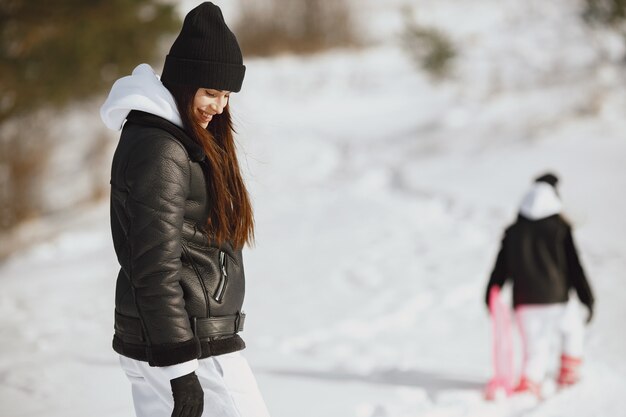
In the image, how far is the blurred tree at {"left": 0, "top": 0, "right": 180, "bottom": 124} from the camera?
13.7 metres

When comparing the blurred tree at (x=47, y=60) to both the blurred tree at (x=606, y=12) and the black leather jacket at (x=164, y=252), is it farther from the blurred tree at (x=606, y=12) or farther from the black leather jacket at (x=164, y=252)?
the black leather jacket at (x=164, y=252)

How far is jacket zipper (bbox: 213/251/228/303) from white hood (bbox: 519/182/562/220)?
3.05 metres

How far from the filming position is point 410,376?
515 centimetres

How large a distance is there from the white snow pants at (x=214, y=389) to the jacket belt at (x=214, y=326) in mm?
64

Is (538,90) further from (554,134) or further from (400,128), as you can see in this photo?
(554,134)

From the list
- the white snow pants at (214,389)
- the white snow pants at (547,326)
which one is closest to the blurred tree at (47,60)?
the white snow pants at (547,326)

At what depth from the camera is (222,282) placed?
224cm

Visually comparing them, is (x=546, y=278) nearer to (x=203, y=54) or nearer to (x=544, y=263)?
(x=544, y=263)

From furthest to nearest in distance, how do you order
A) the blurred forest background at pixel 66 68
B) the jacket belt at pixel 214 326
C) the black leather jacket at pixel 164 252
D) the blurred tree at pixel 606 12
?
1. the blurred tree at pixel 606 12
2. the blurred forest background at pixel 66 68
3. the jacket belt at pixel 214 326
4. the black leather jacket at pixel 164 252

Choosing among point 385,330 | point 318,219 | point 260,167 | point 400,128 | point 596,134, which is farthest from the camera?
point 400,128

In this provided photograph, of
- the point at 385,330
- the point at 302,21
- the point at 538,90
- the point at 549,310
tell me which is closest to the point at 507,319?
the point at 549,310

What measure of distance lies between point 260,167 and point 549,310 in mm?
11373

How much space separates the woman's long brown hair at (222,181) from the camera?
2221 mm

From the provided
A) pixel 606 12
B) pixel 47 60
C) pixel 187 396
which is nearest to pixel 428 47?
pixel 606 12
